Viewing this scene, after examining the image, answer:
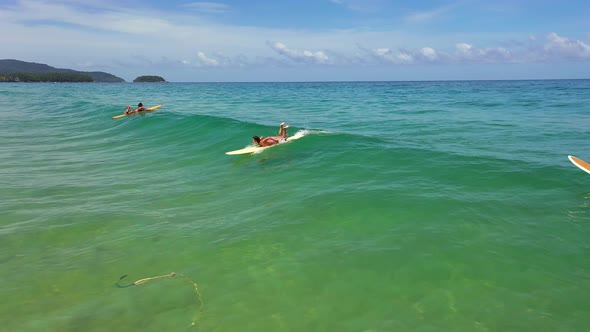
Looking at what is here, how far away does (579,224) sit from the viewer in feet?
25.9

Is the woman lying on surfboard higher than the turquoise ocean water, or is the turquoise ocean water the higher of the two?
the woman lying on surfboard

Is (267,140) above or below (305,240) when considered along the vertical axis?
above

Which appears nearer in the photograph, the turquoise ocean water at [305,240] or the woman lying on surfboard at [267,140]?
the turquoise ocean water at [305,240]

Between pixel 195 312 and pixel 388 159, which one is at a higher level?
pixel 388 159

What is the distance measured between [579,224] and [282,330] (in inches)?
252

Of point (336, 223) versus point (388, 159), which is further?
point (388, 159)

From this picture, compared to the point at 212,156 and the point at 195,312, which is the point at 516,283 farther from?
the point at 212,156

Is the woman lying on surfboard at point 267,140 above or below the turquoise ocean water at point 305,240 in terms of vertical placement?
above

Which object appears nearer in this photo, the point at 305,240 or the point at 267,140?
the point at 305,240

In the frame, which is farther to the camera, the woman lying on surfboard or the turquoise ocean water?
the woman lying on surfboard

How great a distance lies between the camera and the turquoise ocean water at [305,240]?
5.26 meters

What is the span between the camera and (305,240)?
7391mm

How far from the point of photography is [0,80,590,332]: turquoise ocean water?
17.3ft

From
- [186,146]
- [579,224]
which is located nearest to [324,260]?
[579,224]
